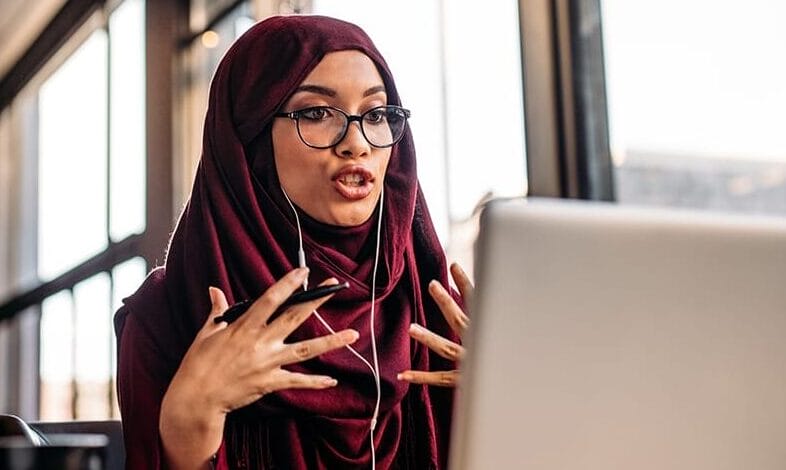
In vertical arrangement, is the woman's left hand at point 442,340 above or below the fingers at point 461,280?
below

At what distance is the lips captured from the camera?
62.2 inches

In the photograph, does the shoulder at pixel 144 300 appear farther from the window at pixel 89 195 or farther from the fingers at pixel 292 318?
the window at pixel 89 195

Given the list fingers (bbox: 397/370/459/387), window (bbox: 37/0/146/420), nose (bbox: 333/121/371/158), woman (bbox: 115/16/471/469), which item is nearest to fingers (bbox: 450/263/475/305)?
woman (bbox: 115/16/471/469)

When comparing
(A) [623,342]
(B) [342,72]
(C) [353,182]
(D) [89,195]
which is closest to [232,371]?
(C) [353,182]

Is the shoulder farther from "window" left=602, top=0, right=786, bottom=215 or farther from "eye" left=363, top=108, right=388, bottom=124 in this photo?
"window" left=602, top=0, right=786, bottom=215

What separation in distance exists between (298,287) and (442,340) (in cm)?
22

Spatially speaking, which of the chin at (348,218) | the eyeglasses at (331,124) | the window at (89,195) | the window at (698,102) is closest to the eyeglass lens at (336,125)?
the eyeglasses at (331,124)

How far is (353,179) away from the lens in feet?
5.21

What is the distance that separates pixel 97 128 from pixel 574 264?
10.8ft

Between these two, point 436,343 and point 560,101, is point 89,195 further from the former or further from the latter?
point 436,343

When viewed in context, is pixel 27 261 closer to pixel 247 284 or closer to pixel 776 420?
pixel 247 284

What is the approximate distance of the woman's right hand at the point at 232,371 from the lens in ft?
4.83

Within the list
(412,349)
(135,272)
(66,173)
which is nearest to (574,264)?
(412,349)

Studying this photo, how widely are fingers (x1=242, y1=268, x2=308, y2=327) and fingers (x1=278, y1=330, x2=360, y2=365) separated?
0.17ft
